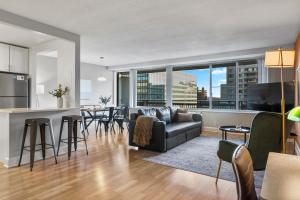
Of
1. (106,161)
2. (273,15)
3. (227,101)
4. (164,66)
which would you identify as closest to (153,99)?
(164,66)

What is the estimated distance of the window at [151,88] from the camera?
833 cm

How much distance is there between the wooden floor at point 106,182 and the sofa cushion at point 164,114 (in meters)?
1.74

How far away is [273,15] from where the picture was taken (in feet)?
11.3

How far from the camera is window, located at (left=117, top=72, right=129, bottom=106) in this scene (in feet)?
31.0

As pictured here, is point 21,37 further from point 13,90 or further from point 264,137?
point 264,137

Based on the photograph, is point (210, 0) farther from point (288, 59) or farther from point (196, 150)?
point (196, 150)

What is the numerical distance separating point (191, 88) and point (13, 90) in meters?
5.62

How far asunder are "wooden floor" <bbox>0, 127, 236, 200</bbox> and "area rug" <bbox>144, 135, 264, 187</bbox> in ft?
0.61

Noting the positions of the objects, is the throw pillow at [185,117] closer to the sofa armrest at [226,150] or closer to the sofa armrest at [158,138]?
the sofa armrest at [158,138]

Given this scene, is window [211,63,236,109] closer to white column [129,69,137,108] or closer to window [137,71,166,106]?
window [137,71,166,106]

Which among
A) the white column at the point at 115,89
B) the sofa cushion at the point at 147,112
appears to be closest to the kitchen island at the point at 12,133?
the sofa cushion at the point at 147,112

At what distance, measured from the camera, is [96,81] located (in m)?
8.80

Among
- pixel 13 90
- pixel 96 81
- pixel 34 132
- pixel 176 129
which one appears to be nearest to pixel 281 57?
pixel 176 129

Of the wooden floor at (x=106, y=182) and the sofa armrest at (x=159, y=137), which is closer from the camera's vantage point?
the wooden floor at (x=106, y=182)
